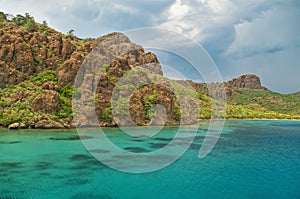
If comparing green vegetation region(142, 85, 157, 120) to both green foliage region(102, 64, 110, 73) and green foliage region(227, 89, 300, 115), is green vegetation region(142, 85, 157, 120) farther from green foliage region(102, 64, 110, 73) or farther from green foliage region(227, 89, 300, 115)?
green foliage region(227, 89, 300, 115)

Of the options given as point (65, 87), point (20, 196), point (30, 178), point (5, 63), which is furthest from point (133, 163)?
point (5, 63)

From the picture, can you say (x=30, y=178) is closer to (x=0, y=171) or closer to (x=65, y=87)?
(x=0, y=171)

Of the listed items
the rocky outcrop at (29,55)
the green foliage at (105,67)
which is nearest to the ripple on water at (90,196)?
the rocky outcrop at (29,55)

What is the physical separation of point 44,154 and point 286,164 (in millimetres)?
27433

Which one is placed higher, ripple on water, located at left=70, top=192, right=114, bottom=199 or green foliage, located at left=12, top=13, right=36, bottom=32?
green foliage, located at left=12, top=13, right=36, bottom=32

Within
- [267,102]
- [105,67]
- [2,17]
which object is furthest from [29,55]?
[267,102]

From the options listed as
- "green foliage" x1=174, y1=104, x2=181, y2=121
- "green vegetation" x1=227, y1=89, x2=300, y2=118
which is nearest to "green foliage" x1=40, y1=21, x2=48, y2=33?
"green foliage" x1=174, y1=104, x2=181, y2=121

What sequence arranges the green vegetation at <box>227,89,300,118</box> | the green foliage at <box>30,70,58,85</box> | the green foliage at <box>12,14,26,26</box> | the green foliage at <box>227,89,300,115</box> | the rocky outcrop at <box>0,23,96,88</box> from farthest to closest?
the green foliage at <box>227,89,300,115</box>
the green vegetation at <box>227,89,300,118</box>
the green foliage at <box>12,14,26,26</box>
the green foliage at <box>30,70,58,85</box>
the rocky outcrop at <box>0,23,96,88</box>

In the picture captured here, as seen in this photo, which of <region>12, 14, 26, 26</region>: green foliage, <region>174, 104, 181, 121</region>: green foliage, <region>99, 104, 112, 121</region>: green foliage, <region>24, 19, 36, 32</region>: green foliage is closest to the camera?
<region>99, 104, 112, 121</region>: green foliage

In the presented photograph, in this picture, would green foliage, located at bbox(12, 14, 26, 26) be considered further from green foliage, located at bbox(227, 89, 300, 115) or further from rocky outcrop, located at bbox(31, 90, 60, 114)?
green foliage, located at bbox(227, 89, 300, 115)

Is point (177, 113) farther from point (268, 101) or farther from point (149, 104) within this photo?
point (268, 101)

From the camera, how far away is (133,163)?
2602 centimetres

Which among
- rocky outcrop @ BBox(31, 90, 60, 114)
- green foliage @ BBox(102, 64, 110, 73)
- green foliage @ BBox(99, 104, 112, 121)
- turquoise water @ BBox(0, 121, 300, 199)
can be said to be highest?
green foliage @ BBox(102, 64, 110, 73)

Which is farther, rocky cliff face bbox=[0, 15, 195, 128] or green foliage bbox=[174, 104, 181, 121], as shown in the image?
green foliage bbox=[174, 104, 181, 121]
